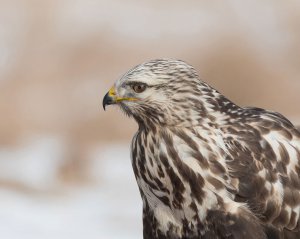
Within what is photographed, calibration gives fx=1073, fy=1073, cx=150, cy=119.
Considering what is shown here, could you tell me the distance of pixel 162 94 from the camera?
8422mm

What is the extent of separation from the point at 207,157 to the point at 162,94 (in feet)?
2.00

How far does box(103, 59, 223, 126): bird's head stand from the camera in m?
8.37

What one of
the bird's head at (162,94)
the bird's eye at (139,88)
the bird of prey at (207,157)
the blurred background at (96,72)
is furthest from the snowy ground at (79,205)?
the bird's eye at (139,88)

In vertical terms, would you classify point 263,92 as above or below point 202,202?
below

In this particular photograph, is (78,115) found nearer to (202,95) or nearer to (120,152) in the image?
(120,152)

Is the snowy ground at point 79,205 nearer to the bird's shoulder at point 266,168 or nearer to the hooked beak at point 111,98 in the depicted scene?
the bird's shoulder at point 266,168

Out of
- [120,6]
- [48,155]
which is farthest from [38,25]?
[48,155]

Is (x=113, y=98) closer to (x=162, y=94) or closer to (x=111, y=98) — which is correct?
(x=111, y=98)

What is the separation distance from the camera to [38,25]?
77.5 feet

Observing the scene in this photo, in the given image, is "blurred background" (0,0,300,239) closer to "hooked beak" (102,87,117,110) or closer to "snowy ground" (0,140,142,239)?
"snowy ground" (0,140,142,239)

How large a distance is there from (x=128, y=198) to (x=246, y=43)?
521 cm

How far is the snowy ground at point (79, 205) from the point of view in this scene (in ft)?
58.0

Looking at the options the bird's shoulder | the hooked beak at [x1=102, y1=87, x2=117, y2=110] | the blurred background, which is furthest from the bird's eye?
the blurred background

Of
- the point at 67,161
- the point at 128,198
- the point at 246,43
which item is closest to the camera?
the point at 128,198
